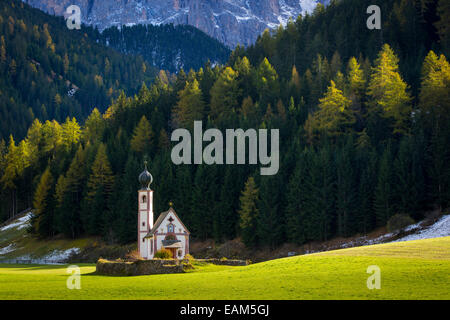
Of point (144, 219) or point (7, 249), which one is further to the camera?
point (7, 249)

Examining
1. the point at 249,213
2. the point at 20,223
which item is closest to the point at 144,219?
the point at 249,213

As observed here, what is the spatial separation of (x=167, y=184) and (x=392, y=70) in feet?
120

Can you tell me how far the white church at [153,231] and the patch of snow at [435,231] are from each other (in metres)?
25.3

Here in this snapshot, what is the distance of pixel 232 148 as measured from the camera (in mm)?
83938

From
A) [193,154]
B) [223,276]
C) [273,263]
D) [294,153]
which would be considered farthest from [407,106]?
[223,276]

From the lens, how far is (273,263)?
42531 millimetres

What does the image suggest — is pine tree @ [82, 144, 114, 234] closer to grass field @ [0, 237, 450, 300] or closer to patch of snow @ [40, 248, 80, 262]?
patch of snow @ [40, 248, 80, 262]

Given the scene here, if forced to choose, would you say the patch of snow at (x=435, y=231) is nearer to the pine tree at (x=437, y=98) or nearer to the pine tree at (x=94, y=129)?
the pine tree at (x=437, y=98)

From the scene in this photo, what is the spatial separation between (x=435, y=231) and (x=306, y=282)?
29.7 m

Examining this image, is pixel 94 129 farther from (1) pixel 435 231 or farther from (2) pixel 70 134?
(1) pixel 435 231

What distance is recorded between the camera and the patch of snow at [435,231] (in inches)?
2207

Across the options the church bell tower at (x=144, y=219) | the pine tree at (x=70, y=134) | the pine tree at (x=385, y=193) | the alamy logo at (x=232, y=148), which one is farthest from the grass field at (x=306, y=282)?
the pine tree at (x=70, y=134)

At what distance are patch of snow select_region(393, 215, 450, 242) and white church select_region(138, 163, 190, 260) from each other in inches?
995
